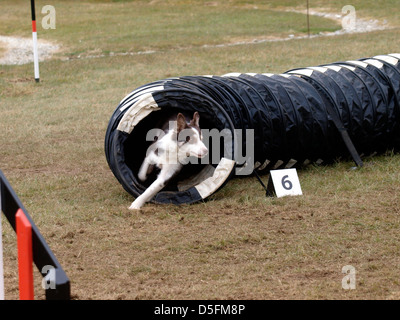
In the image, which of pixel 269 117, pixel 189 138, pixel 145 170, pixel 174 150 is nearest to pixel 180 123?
pixel 189 138

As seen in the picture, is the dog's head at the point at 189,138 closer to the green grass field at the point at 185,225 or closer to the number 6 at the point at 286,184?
the green grass field at the point at 185,225

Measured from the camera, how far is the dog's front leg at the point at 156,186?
5.96m

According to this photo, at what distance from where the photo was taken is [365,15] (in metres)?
27.3

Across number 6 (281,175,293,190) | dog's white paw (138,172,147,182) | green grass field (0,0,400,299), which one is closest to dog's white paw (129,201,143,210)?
green grass field (0,0,400,299)

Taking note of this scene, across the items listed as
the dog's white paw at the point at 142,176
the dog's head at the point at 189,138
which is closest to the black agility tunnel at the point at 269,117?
the dog's white paw at the point at 142,176

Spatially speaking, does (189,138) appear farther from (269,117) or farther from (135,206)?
(269,117)

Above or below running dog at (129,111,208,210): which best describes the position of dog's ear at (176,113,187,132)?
above

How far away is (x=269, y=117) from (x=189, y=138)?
122 centimetres

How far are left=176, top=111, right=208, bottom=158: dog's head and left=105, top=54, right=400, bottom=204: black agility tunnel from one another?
271 millimetres

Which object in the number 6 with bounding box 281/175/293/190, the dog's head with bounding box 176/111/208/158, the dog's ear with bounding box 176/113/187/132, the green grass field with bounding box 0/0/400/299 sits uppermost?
the dog's ear with bounding box 176/113/187/132

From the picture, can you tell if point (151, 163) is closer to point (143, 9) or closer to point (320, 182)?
point (320, 182)

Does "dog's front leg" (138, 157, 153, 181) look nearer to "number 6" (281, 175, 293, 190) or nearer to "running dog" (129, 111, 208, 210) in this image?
"running dog" (129, 111, 208, 210)

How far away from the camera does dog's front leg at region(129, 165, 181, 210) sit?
596cm

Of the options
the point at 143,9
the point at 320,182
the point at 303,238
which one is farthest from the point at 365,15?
the point at 303,238
